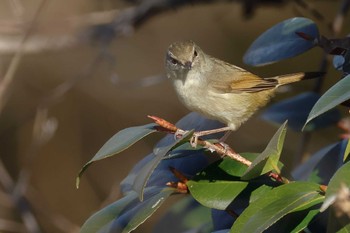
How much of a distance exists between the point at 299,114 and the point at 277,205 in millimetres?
1048

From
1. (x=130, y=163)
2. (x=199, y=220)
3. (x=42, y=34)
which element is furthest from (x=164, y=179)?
(x=130, y=163)

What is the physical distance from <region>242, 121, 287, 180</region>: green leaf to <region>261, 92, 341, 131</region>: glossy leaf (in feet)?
2.86

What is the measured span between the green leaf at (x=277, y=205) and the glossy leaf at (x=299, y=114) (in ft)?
3.12

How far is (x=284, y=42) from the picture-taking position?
78.6 inches

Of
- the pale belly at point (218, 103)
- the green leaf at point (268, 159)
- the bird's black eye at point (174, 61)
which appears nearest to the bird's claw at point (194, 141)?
the green leaf at point (268, 159)

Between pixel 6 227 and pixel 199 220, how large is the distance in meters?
2.31

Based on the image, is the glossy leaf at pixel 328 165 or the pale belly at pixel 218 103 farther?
the pale belly at pixel 218 103

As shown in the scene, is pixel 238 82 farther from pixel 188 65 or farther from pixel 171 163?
pixel 171 163

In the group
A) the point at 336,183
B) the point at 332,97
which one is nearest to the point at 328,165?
the point at 332,97

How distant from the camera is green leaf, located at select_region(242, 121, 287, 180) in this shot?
1.37 m

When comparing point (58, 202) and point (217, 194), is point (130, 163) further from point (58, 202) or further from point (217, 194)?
point (217, 194)

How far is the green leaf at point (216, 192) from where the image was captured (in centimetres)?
154

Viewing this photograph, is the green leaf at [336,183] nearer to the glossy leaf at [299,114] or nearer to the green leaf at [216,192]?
the green leaf at [216,192]

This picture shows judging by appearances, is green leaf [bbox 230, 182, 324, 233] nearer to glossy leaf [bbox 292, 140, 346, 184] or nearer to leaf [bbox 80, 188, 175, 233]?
leaf [bbox 80, 188, 175, 233]
